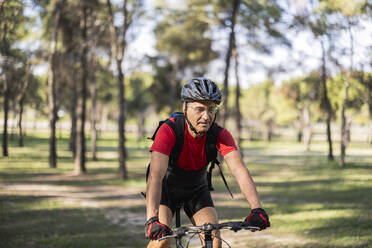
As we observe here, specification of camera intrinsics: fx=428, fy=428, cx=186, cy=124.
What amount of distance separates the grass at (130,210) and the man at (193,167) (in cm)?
27

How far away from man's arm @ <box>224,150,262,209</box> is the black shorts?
46cm

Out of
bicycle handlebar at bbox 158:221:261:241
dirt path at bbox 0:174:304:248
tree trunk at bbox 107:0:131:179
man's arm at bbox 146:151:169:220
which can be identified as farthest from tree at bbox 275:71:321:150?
bicycle handlebar at bbox 158:221:261:241

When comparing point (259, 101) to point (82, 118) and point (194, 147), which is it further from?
point (194, 147)

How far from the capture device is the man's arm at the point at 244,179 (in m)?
3.56

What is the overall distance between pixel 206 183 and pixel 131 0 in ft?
58.0

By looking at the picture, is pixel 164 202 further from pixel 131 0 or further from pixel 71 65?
pixel 71 65

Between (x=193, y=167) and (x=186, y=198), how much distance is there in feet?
1.11

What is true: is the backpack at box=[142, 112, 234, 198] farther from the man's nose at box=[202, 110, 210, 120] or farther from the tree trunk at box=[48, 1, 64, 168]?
the tree trunk at box=[48, 1, 64, 168]

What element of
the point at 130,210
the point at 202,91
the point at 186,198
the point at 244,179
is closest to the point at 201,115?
the point at 202,91

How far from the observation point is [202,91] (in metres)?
3.66

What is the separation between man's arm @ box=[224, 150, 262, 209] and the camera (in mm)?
3557

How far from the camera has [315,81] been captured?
27.2 m

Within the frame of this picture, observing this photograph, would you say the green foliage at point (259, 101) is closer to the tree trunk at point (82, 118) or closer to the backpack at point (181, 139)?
the tree trunk at point (82, 118)

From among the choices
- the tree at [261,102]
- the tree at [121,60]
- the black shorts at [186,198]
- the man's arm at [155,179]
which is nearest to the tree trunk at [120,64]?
the tree at [121,60]
